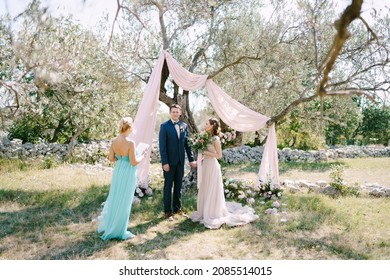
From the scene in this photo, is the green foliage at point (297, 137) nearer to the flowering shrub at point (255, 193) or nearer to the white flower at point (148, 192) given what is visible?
the flowering shrub at point (255, 193)

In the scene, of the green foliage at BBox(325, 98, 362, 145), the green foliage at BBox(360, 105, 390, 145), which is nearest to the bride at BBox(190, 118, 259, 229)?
the green foliage at BBox(325, 98, 362, 145)

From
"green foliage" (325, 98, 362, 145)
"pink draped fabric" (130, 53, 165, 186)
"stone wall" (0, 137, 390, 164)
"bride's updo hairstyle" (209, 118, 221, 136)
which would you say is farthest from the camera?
"green foliage" (325, 98, 362, 145)

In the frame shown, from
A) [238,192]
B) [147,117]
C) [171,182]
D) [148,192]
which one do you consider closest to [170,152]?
[171,182]

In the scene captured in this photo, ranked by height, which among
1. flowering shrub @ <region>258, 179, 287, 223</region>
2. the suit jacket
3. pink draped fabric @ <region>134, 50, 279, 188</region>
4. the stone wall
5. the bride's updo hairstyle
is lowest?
flowering shrub @ <region>258, 179, 287, 223</region>

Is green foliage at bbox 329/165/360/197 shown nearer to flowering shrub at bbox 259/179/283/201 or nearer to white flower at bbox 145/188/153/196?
flowering shrub at bbox 259/179/283/201

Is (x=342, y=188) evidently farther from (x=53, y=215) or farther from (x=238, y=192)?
(x=53, y=215)

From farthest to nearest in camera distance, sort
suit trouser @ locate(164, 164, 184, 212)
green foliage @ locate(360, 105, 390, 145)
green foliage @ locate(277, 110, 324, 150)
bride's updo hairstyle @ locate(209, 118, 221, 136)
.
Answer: green foliage @ locate(360, 105, 390, 145)
green foliage @ locate(277, 110, 324, 150)
bride's updo hairstyle @ locate(209, 118, 221, 136)
suit trouser @ locate(164, 164, 184, 212)

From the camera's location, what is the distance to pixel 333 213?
662cm

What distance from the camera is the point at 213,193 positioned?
6.11 meters

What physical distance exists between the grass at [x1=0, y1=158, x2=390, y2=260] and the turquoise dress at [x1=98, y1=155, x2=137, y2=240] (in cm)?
18

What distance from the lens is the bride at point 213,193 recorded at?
6051 mm

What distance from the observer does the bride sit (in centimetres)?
605

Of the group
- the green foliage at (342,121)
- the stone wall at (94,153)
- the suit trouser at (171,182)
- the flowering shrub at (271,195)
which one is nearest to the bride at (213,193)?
the suit trouser at (171,182)
